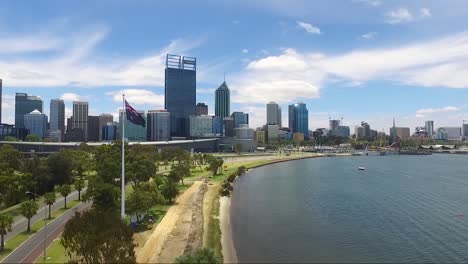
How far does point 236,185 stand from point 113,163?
40068 millimetres

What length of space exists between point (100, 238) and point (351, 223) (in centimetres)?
4352

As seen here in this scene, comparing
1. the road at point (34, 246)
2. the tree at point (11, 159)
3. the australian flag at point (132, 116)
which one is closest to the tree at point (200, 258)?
the australian flag at point (132, 116)

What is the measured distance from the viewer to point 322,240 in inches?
2162

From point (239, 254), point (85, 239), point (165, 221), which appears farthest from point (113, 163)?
point (85, 239)

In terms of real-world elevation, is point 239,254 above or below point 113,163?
below

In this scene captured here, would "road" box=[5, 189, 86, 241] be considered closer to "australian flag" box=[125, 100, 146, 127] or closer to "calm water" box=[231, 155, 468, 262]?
"australian flag" box=[125, 100, 146, 127]

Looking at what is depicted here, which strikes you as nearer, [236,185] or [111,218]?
[111,218]

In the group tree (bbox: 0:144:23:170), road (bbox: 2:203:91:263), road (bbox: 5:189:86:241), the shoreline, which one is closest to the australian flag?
road (bbox: 2:203:91:263)

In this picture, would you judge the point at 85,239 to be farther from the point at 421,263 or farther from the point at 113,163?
the point at 113,163

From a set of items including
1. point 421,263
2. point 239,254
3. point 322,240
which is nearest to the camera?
point 421,263

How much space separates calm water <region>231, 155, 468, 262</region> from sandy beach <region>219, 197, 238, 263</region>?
106cm

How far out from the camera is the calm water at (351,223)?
161ft

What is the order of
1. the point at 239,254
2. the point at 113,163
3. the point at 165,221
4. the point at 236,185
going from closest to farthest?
the point at 239,254 < the point at 165,221 < the point at 113,163 < the point at 236,185

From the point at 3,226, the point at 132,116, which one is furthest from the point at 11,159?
the point at 132,116
